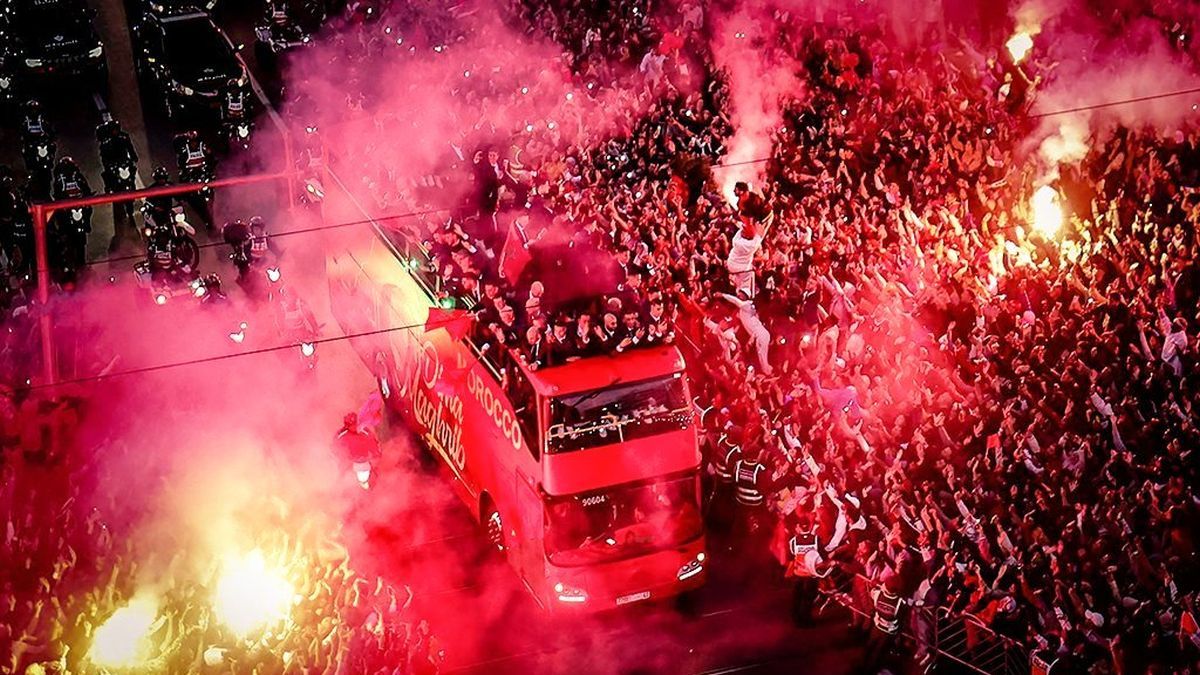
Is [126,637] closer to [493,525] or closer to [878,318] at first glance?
[493,525]

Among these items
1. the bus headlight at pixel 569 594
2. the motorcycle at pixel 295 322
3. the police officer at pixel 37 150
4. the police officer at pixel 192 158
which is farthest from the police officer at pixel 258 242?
the bus headlight at pixel 569 594

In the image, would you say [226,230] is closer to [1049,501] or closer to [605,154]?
[605,154]

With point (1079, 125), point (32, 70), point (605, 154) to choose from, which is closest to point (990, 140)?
point (1079, 125)

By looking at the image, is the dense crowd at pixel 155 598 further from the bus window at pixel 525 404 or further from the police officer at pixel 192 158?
the police officer at pixel 192 158

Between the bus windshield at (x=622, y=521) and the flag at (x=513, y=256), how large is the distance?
2.12m

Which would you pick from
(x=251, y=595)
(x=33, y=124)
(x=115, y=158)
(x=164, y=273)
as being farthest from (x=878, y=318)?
(x=33, y=124)

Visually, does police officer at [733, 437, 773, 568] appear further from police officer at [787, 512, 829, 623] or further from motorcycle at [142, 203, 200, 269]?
motorcycle at [142, 203, 200, 269]

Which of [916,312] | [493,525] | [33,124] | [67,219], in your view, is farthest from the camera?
[33,124]

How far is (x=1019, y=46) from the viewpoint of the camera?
18469 millimetres

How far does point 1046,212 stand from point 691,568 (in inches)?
239

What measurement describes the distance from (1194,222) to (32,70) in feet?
49.6

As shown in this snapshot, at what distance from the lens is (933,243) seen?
1476 cm

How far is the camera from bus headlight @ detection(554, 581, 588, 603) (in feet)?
38.3

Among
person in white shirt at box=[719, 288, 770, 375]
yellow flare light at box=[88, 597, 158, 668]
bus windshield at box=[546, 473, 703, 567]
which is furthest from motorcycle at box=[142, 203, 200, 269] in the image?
bus windshield at box=[546, 473, 703, 567]
